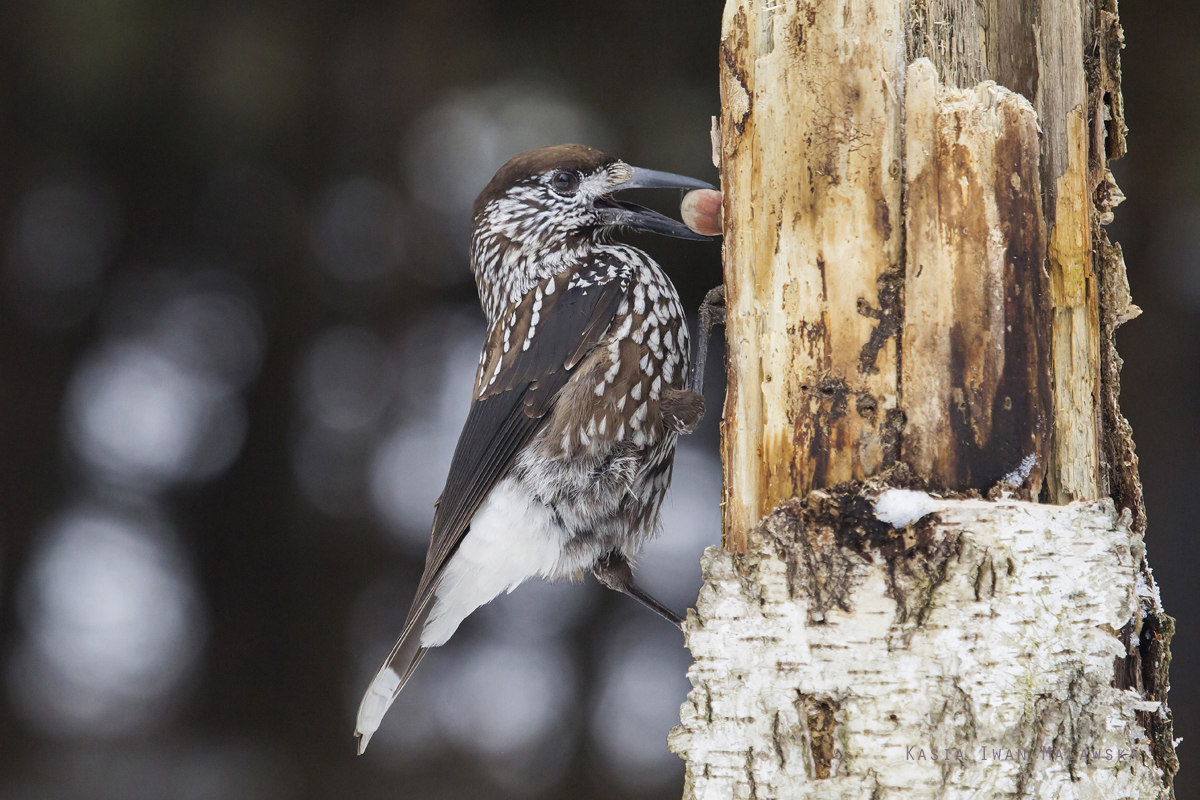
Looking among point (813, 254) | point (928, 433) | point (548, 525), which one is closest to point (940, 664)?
point (928, 433)

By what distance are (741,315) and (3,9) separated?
3.32 meters

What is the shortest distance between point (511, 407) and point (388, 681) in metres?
0.81

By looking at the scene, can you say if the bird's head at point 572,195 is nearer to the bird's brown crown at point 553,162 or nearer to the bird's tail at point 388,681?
the bird's brown crown at point 553,162

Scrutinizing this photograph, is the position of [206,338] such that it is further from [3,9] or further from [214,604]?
[3,9]

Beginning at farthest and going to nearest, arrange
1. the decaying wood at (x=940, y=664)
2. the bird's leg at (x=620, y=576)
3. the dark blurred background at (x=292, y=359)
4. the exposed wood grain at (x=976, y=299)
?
1. the dark blurred background at (x=292, y=359)
2. the bird's leg at (x=620, y=576)
3. the exposed wood grain at (x=976, y=299)
4. the decaying wood at (x=940, y=664)

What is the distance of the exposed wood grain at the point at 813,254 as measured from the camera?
158 cm

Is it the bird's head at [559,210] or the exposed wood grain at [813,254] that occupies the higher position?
the bird's head at [559,210]

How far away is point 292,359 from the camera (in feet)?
13.2

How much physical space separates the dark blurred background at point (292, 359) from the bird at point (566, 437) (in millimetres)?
1208

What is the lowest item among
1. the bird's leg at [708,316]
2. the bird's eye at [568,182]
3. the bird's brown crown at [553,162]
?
the bird's leg at [708,316]

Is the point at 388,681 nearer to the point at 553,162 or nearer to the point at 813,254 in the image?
the point at 553,162

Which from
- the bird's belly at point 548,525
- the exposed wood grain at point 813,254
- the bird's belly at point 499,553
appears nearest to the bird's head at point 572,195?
the bird's belly at point 548,525

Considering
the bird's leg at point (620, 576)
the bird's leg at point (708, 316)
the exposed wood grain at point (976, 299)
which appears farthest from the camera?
the bird's leg at point (620, 576)

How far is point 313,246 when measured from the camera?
3.98 metres
